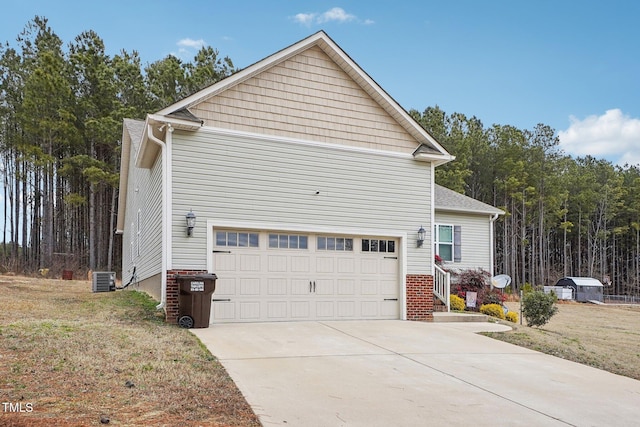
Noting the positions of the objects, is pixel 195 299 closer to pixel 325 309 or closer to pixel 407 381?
pixel 325 309

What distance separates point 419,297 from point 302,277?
3.11 m

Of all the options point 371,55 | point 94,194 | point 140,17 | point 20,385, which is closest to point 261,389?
point 20,385

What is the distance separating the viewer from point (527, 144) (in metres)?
44.8

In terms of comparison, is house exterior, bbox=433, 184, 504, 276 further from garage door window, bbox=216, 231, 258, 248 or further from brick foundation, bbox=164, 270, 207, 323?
brick foundation, bbox=164, 270, 207, 323

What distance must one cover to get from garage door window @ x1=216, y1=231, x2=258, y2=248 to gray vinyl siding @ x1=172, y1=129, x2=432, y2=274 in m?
0.34

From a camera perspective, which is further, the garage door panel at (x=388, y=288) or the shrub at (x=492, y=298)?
the shrub at (x=492, y=298)

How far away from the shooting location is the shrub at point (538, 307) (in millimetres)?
13883

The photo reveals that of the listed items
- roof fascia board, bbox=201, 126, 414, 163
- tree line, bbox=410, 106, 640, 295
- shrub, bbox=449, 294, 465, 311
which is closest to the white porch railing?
shrub, bbox=449, 294, 465, 311

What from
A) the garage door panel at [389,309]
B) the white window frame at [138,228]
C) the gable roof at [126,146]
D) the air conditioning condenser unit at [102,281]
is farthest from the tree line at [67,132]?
the garage door panel at [389,309]

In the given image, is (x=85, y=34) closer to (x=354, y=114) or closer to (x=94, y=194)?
(x=94, y=194)

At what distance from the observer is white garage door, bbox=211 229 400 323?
11.5m

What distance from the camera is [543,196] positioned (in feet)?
148

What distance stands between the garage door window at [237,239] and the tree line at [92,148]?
2127cm

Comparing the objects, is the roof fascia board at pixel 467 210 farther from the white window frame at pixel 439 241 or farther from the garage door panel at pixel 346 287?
the garage door panel at pixel 346 287
